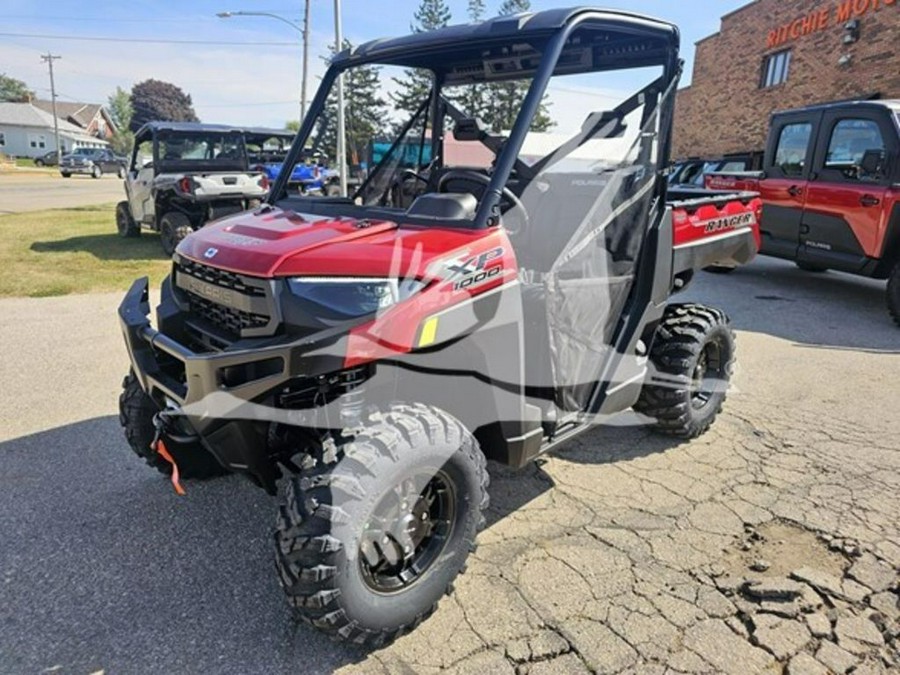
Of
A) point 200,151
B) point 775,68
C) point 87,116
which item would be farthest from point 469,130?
point 87,116

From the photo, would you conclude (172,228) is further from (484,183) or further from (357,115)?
(484,183)

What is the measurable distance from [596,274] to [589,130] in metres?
0.72

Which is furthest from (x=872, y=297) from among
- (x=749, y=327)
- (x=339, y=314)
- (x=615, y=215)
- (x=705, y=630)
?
(x=339, y=314)

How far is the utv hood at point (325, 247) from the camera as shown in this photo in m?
2.21

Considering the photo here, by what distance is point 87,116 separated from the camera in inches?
3649

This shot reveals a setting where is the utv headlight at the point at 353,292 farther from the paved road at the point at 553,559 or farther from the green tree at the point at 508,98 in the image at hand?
the paved road at the point at 553,559

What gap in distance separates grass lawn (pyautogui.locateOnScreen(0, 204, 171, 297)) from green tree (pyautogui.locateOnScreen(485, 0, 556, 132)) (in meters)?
6.19

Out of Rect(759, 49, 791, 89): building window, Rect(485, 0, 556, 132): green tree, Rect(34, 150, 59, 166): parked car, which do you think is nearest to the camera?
Rect(485, 0, 556, 132): green tree

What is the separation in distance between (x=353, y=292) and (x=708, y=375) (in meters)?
2.88

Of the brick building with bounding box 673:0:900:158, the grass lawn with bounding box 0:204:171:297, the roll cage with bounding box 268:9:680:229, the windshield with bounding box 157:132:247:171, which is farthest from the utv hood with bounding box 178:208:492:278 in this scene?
the brick building with bounding box 673:0:900:158

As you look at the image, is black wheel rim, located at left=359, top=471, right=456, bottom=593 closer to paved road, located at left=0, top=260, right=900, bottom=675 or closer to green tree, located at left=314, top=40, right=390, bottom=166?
paved road, located at left=0, top=260, right=900, bottom=675

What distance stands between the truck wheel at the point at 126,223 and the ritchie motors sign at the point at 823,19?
57.2 ft

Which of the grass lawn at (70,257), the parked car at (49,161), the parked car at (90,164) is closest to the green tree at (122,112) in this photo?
the parked car at (49,161)

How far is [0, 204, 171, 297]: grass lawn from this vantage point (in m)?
8.05
